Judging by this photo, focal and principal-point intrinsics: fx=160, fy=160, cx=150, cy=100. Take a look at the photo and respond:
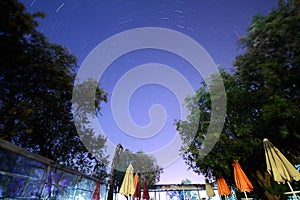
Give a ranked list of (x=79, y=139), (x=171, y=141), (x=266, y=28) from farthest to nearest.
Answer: (x=171, y=141) < (x=79, y=139) < (x=266, y=28)

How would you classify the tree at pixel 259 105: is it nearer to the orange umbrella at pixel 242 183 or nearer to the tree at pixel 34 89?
the orange umbrella at pixel 242 183

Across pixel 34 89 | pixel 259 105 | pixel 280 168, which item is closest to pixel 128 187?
pixel 34 89

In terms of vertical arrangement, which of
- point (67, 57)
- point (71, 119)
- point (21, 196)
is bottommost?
point (21, 196)

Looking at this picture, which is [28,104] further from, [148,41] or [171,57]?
[171,57]

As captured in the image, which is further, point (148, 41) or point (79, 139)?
point (79, 139)

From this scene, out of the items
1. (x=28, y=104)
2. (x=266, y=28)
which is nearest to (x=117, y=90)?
(x=28, y=104)

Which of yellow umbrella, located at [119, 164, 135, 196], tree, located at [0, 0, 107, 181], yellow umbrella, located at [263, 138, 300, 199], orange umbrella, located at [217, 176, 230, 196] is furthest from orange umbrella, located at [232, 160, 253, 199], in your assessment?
tree, located at [0, 0, 107, 181]

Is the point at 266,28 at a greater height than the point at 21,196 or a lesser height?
greater

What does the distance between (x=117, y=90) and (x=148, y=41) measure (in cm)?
326

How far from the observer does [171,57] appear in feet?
31.0

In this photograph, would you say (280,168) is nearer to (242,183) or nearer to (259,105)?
(242,183)

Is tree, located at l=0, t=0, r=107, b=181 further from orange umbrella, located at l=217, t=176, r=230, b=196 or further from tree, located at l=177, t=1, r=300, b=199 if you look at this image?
orange umbrella, located at l=217, t=176, r=230, b=196

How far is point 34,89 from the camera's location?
5.94 m

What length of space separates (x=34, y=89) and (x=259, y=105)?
32.4 ft
